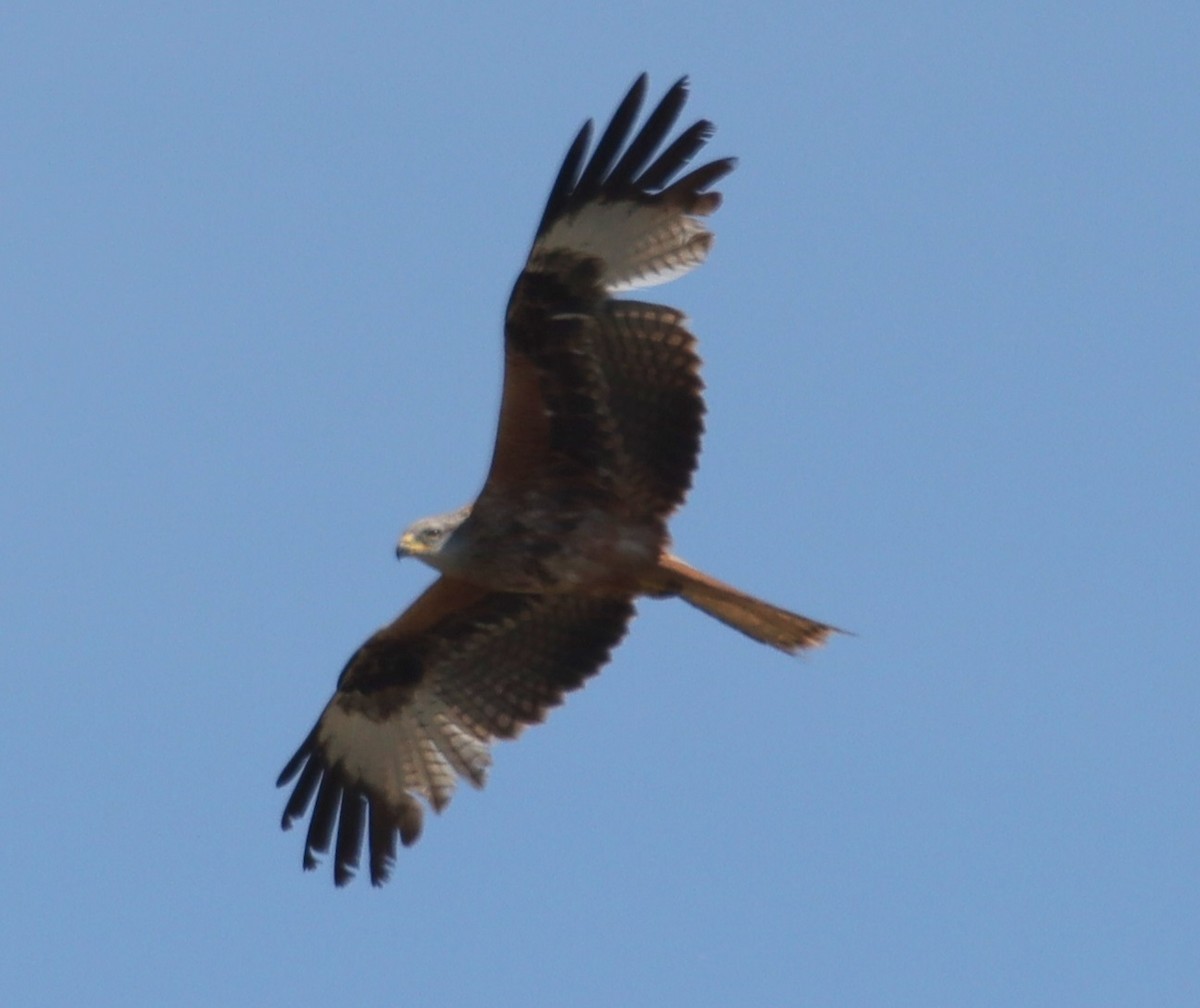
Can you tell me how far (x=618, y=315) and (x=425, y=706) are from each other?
2479mm

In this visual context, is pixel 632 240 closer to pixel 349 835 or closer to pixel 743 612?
pixel 743 612

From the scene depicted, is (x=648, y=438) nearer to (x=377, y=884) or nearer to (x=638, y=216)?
(x=638, y=216)

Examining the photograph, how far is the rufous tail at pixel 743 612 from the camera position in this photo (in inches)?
404

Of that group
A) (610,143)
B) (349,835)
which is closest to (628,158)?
(610,143)

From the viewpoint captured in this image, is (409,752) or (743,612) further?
(409,752)

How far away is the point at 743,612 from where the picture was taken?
10320 mm

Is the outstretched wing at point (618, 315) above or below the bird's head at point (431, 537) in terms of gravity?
above

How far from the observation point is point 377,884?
1141cm

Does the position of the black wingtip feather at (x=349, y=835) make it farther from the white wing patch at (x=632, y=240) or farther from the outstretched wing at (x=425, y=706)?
the white wing patch at (x=632, y=240)

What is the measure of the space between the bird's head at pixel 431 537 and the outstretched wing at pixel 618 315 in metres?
0.47

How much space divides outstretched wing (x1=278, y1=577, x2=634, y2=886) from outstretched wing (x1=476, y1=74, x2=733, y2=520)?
1.11 meters

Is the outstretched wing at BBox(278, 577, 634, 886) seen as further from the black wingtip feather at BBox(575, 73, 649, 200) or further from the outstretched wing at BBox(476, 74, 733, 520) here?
the black wingtip feather at BBox(575, 73, 649, 200)

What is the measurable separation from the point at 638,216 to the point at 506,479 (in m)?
1.36

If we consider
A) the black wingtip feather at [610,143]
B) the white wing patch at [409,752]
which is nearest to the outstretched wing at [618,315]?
the black wingtip feather at [610,143]
